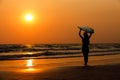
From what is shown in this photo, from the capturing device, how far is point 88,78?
11.9m

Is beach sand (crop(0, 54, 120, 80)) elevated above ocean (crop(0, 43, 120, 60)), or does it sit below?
above

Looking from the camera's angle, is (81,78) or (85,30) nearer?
(81,78)

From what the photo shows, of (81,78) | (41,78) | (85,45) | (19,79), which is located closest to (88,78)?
(81,78)

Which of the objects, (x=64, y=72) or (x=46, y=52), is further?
(x=46, y=52)

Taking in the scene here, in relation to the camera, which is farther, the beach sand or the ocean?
the ocean

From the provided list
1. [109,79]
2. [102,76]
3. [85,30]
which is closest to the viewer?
[109,79]

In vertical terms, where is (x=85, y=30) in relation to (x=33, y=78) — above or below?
above

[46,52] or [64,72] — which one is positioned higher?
[64,72]

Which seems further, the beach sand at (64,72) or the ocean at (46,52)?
the ocean at (46,52)

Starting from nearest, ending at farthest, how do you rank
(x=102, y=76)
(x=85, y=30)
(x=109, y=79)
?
(x=109, y=79), (x=102, y=76), (x=85, y=30)

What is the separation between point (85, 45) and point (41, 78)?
5.62 m

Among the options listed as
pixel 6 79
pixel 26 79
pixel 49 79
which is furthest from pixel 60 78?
pixel 6 79

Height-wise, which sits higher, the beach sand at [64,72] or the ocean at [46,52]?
the beach sand at [64,72]

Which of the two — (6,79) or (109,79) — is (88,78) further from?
(6,79)
